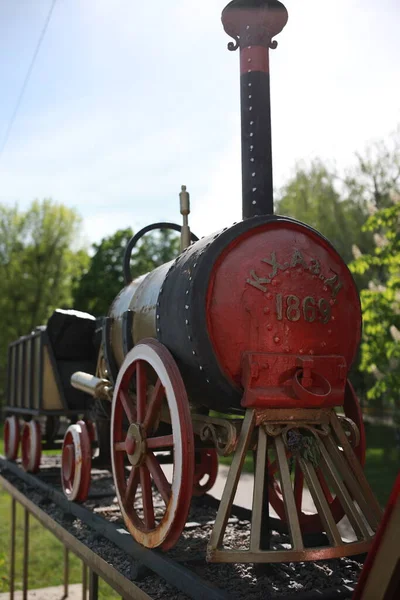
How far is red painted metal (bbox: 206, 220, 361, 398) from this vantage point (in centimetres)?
381

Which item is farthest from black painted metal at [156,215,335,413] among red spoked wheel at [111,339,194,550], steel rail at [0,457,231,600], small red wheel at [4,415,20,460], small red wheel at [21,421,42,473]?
small red wheel at [4,415,20,460]

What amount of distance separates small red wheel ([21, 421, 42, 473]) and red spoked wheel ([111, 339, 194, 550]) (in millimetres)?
3631

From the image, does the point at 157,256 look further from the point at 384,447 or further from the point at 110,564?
the point at 110,564

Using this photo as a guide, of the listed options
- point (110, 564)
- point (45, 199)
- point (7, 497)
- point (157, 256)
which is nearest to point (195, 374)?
point (110, 564)

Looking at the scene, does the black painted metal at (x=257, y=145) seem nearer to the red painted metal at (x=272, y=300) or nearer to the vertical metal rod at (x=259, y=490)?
→ the red painted metal at (x=272, y=300)

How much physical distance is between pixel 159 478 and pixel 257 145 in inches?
91.1

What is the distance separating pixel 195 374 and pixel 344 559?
1573 mm

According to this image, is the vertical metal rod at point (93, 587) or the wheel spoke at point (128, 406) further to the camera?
the vertical metal rod at point (93, 587)

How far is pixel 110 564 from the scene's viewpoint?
4449 mm

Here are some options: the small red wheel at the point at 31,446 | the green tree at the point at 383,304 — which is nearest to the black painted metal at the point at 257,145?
the small red wheel at the point at 31,446

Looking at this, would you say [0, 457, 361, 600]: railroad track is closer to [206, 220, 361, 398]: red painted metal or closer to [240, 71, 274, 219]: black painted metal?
[206, 220, 361, 398]: red painted metal

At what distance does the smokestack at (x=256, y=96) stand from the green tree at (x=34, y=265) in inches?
1255

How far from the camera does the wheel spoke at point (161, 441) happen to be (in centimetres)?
396

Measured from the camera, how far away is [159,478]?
4.13 m
